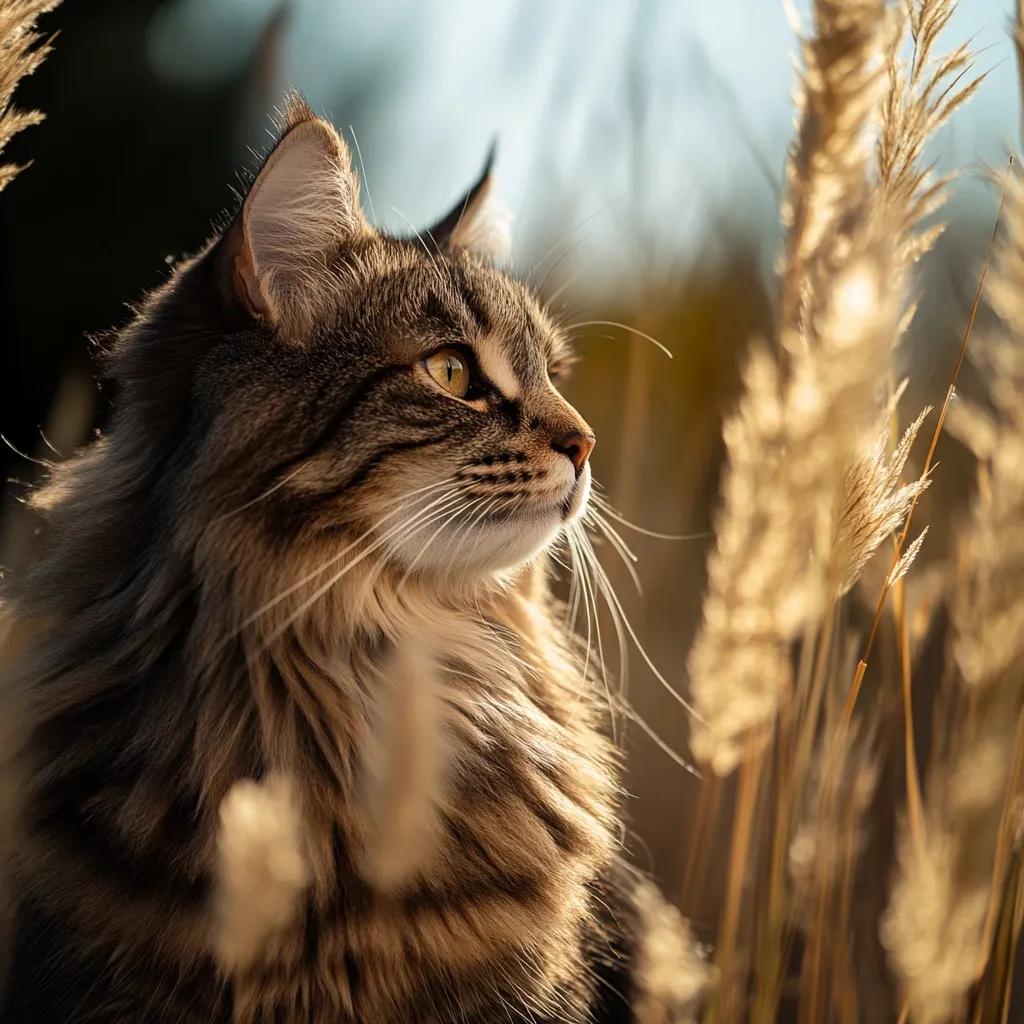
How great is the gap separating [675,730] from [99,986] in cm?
153

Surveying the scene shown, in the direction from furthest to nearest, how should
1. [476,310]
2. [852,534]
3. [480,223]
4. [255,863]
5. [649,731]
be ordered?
1. [480,223]
2. [476,310]
3. [649,731]
4. [852,534]
5. [255,863]

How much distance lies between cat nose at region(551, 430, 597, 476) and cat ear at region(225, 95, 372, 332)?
0.43 meters

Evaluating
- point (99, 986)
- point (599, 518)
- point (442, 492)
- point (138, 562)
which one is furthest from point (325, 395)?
point (99, 986)

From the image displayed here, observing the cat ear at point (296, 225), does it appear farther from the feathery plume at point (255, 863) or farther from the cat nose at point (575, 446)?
the feathery plume at point (255, 863)

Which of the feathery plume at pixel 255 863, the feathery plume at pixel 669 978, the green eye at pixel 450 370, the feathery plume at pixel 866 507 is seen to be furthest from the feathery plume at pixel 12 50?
the feathery plume at pixel 669 978

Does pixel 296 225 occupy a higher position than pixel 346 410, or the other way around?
pixel 296 225

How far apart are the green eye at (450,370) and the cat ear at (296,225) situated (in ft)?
0.62

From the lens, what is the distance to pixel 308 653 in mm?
1502

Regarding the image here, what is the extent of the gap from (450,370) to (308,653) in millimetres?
490

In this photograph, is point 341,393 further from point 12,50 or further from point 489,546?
point 12,50

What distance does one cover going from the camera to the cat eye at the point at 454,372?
Answer: 161cm

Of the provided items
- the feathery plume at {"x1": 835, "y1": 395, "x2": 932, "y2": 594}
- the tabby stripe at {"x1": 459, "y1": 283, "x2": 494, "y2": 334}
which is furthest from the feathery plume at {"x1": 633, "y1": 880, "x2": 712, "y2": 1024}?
the tabby stripe at {"x1": 459, "y1": 283, "x2": 494, "y2": 334}

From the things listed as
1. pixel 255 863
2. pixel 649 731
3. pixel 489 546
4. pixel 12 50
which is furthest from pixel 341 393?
pixel 255 863

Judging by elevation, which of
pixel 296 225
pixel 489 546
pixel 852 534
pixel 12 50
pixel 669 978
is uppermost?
pixel 12 50
